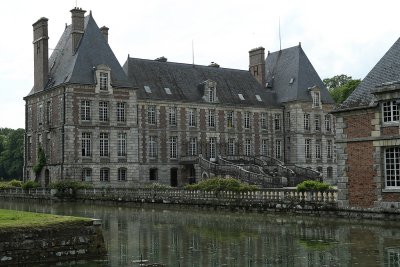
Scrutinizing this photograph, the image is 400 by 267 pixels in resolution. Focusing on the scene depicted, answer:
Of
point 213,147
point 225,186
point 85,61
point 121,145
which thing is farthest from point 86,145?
point 225,186

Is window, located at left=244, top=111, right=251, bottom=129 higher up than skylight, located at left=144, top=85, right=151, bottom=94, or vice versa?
skylight, located at left=144, top=85, right=151, bottom=94

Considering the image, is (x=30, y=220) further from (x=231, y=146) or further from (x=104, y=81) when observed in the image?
(x=231, y=146)

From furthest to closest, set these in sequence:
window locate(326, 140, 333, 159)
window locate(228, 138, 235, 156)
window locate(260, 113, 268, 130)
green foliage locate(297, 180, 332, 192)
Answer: window locate(326, 140, 333, 159), window locate(260, 113, 268, 130), window locate(228, 138, 235, 156), green foliage locate(297, 180, 332, 192)

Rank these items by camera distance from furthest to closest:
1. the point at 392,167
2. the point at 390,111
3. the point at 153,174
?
the point at 153,174
the point at 390,111
the point at 392,167

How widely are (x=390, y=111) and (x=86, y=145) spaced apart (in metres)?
23.9

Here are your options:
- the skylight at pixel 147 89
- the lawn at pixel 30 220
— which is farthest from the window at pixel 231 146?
the lawn at pixel 30 220

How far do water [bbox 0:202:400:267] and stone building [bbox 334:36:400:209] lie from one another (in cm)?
110

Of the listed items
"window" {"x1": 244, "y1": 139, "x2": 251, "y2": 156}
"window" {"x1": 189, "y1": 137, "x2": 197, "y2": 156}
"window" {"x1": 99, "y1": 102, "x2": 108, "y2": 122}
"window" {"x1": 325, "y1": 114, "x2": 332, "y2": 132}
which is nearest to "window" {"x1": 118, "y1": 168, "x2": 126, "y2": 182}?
"window" {"x1": 99, "y1": 102, "x2": 108, "y2": 122}

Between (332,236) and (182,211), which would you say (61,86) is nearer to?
(182,211)

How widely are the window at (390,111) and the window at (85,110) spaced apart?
933 inches

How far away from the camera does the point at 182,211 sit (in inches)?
949

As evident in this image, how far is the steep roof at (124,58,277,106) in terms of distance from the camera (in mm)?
43781

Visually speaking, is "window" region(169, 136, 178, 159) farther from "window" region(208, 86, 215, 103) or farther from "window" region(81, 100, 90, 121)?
"window" region(81, 100, 90, 121)

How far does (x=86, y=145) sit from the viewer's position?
38688mm
